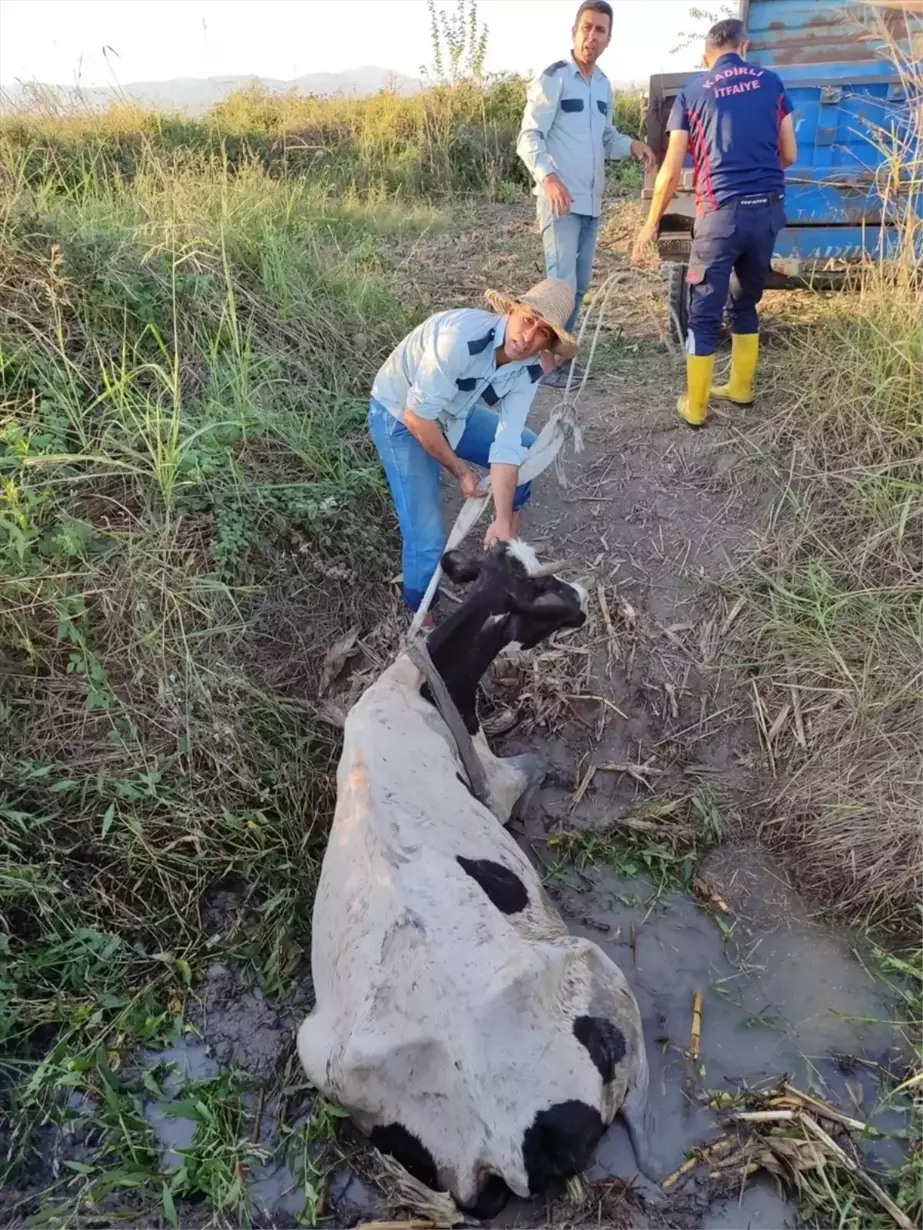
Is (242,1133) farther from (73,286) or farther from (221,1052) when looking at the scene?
(73,286)

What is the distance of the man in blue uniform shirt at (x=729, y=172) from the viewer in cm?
423

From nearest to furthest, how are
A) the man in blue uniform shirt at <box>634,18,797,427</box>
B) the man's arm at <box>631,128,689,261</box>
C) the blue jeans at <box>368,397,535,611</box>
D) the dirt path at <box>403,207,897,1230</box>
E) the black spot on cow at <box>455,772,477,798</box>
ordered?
the dirt path at <box>403,207,897,1230</box>, the black spot on cow at <box>455,772,477,798</box>, the blue jeans at <box>368,397,535,611</box>, the man in blue uniform shirt at <box>634,18,797,427</box>, the man's arm at <box>631,128,689,261</box>

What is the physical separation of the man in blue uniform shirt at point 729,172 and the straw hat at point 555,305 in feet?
4.23

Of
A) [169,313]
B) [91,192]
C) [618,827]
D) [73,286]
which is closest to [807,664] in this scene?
[618,827]

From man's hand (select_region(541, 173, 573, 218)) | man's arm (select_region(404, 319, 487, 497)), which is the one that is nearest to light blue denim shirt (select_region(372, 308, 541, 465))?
man's arm (select_region(404, 319, 487, 497))

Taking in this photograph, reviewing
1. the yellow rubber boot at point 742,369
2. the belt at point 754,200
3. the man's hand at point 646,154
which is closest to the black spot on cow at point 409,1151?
the yellow rubber boot at point 742,369

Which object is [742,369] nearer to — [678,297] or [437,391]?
[678,297]

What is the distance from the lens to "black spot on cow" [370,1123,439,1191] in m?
2.32

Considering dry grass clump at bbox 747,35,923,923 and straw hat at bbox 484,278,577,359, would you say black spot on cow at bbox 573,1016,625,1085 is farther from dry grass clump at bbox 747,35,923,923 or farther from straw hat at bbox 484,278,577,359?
straw hat at bbox 484,278,577,359

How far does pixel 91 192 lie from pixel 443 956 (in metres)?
5.85

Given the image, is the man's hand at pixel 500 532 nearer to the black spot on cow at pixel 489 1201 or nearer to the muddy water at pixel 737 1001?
the muddy water at pixel 737 1001

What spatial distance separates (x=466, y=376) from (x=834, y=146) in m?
3.06

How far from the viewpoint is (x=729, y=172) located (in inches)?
168

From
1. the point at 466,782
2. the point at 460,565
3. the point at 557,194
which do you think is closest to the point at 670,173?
the point at 557,194
